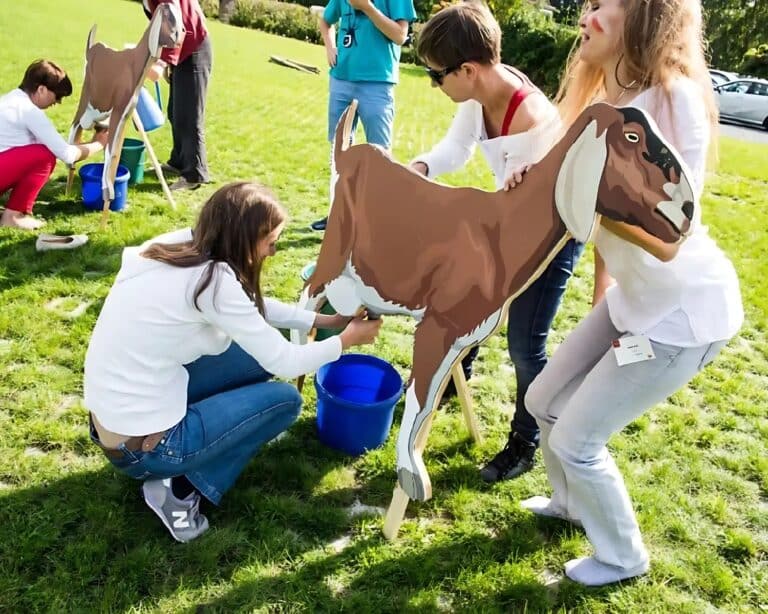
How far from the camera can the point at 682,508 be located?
281 centimetres

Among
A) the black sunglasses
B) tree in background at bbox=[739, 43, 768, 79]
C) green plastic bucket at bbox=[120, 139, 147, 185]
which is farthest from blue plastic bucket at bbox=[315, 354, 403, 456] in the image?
tree in background at bbox=[739, 43, 768, 79]

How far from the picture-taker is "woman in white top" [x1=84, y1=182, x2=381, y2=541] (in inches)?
83.0

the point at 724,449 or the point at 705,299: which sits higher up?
the point at 705,299

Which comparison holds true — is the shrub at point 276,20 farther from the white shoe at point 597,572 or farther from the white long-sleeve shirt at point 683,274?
the white shoe at point 597,572

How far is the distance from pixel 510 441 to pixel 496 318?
1106mm

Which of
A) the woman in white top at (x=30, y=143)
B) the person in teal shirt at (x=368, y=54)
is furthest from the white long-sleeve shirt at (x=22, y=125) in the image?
the person in teal shirt at (x=368, y=54)

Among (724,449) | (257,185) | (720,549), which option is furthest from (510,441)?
(257,185)

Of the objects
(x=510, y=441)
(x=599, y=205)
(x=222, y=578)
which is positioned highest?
(x=599, y=205)

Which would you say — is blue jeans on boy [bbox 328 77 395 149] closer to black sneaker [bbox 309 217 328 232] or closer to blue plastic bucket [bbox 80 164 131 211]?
black sneaker [bbox 309 217 328 232]

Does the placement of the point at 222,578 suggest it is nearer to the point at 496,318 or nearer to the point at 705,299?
the point at 496,318

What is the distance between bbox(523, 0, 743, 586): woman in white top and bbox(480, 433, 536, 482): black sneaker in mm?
590

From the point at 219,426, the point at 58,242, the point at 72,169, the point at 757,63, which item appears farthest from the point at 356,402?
the point at 757,63

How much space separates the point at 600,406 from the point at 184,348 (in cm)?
142

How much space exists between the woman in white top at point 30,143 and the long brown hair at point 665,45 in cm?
397
